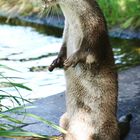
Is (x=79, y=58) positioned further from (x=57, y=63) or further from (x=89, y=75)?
(x=57, y=63)

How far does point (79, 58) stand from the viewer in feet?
11.1

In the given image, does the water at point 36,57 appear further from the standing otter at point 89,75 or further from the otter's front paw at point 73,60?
the otter's front paw at point 73,60

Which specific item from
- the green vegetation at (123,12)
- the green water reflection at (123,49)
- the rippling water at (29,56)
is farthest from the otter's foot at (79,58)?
the green vegetation at (123,12)

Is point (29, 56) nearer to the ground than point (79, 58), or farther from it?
nearer to the ground

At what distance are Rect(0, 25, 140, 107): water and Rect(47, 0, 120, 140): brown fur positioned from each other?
262 cm

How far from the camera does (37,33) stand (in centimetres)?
1152

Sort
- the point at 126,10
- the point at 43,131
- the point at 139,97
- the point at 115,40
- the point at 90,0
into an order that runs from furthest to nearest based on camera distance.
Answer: the point at 126,10, the point at 115,40, the point at 139,97, the point at 43,131, the point at 90,0

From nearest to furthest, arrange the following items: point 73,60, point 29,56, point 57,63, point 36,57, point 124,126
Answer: point 73,60 → point 57,63 → point 124,126 → point 36,57 → point 29,56

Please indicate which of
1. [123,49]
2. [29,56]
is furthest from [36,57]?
[123,49]

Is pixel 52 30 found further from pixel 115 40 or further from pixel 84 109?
pixel 84 109

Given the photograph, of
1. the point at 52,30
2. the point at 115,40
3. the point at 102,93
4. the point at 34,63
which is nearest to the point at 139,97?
the point at 102,93

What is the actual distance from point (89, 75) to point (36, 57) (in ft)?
18.5

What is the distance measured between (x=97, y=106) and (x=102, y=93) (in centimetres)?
9

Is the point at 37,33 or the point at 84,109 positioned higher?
the point at 84,109
